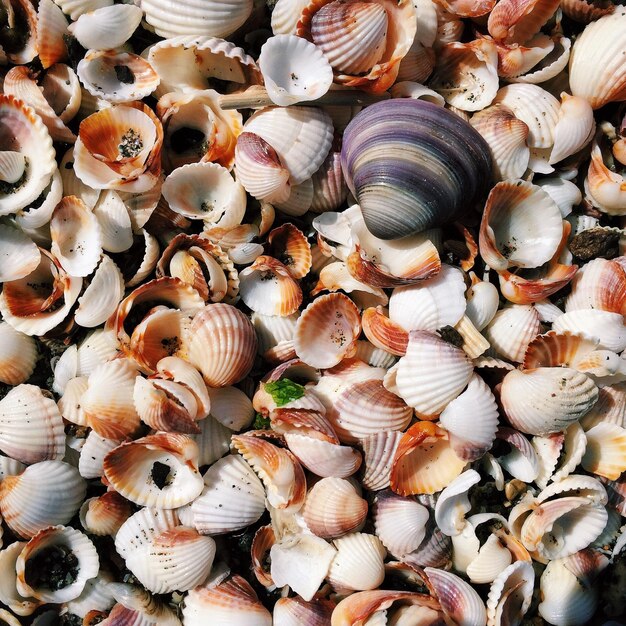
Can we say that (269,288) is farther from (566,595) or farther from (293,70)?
(566,595)

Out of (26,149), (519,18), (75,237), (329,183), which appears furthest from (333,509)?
(519,18)

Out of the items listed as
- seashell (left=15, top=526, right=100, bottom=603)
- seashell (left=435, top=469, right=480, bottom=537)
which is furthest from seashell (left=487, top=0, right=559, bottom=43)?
seashell (left=15, top=526, right=100, bottom=603)

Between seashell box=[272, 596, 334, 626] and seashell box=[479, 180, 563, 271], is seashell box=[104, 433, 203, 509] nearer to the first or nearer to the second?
seashell box=[272, 596, 334, 626]

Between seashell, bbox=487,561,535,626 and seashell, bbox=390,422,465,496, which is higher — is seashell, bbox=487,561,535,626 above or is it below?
below

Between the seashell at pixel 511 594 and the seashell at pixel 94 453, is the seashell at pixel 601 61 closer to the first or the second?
the seashell at pixel 511 594

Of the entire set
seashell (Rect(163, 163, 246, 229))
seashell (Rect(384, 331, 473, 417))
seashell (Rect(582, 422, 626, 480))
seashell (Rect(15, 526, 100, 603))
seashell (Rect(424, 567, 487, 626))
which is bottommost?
seashell (Rect(15, 526, 100, 603))

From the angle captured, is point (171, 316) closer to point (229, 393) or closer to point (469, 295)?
point (229, 393)

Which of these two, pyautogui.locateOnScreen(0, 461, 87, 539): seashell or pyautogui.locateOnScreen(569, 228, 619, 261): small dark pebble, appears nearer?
pyautogui.locateOnScreen(0, 461, 87, 539): seashell
